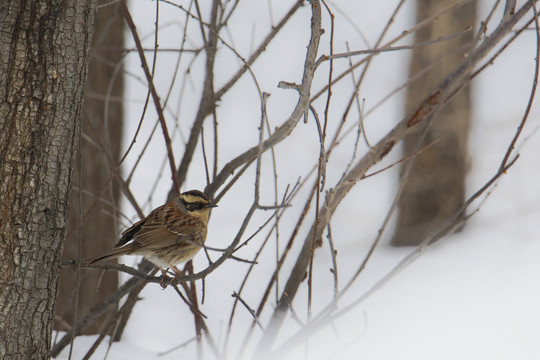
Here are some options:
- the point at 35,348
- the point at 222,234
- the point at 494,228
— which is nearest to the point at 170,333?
the point at 222,234

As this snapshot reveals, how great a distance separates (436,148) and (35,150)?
6.43m

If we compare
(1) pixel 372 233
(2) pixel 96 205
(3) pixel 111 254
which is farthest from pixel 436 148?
(3) pixel 111 254

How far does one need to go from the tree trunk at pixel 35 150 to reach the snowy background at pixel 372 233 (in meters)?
1.20

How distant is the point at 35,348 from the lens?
8.92ft

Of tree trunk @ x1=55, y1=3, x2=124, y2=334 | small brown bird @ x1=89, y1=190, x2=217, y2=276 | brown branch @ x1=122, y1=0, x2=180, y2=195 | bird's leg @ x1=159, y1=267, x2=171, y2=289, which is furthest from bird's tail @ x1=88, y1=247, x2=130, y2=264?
tree trunk @ x1=55, y1=3, x2=124, y2=334

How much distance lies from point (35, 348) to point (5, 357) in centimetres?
12

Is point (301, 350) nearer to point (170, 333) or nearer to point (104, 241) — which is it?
point (104, 241)

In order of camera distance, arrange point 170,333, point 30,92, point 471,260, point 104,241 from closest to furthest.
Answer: point 30,92 → point 104,241 → point 471,260 → point 170,333

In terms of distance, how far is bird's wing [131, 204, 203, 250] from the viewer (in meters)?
3.94

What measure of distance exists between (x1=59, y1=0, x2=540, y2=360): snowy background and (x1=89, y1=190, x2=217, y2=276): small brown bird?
0.33 meters

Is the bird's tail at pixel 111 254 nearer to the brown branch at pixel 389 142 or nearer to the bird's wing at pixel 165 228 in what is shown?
the bird's wing at pixel 165 228

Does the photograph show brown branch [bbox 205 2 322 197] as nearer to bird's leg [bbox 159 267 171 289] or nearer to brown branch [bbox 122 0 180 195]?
brown branch [bbox 122 0 180 195]

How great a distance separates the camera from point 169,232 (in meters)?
4.13

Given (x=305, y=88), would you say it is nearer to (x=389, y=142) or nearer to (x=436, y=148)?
(x=389, y=142)
